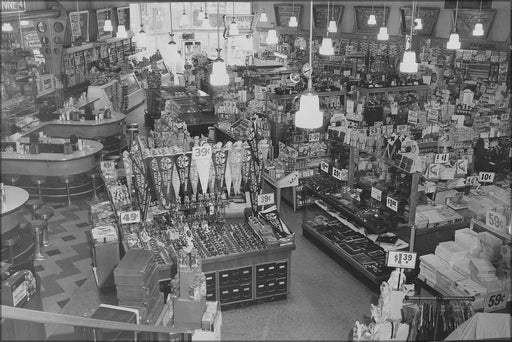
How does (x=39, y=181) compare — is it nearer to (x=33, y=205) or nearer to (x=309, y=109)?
(x=33, y=205)

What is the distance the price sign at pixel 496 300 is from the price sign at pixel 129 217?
4.63 meters

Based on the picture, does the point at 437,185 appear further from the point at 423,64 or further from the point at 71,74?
the point at 71,74

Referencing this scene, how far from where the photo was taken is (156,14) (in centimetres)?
2600

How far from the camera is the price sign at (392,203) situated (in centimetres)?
760

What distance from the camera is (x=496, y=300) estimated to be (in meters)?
6.72

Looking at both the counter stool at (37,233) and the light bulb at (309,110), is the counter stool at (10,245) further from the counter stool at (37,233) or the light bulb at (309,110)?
the light bulb at (309,110)

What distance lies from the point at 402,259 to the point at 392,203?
1609 mm

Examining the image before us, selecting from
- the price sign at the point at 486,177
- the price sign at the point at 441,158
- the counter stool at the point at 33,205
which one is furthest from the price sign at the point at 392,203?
the counter stool at the point at 33,205

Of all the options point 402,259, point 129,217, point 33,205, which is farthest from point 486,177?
point 33,205

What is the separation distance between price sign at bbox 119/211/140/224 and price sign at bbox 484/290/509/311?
4628 millimetres

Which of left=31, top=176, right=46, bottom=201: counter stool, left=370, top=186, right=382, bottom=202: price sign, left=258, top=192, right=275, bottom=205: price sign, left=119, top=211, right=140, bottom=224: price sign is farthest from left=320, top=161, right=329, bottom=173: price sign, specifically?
left=31, top=176, right=46, bottom=201: counter stool

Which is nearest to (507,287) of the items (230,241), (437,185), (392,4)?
(437,185)

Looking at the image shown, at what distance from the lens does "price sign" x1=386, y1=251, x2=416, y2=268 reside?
615cm

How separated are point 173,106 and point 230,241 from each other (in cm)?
647
